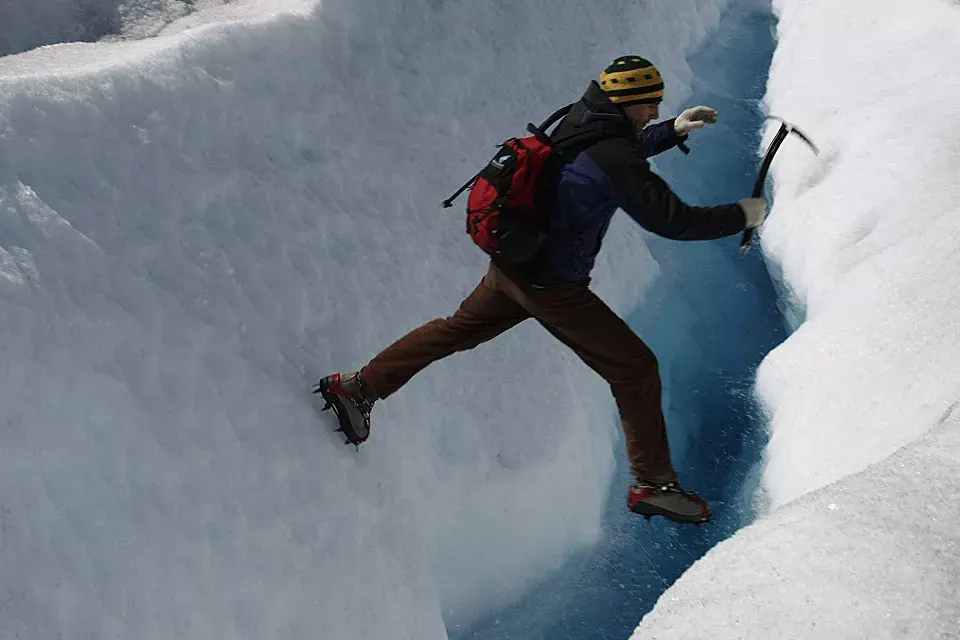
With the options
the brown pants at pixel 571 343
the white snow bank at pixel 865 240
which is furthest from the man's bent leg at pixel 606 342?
the white snow bank at pixel 865 240

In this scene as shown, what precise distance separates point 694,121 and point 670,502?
144 centimetres

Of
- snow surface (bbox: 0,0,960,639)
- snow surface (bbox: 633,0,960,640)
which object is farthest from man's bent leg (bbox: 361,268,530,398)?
snow surface (bbox: 633,0,960,640)

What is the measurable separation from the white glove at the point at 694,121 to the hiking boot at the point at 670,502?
1340mm

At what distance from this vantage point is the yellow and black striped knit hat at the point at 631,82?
9.78 ft

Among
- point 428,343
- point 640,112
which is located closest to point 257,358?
point 428,343

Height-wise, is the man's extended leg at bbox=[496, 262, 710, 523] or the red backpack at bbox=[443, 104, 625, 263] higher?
the red backpack at bbox=[443, 104, 625, 263]

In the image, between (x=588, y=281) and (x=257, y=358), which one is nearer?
(x=588, y=281)

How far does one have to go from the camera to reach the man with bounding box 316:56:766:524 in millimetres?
2896

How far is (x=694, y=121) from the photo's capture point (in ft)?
10.8

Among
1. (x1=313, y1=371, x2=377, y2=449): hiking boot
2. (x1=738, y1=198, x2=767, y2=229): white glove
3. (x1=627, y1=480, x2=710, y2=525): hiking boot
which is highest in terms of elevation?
(x1=738, y1=198, x2=767, y2=229): white glove

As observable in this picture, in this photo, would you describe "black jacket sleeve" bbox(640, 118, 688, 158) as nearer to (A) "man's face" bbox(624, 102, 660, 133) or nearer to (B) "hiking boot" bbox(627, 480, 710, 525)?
(A) "man's face" bbox(624, 102, 660, 133)

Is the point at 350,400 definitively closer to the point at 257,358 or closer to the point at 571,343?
the point at 257,358

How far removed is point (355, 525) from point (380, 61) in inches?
97.4

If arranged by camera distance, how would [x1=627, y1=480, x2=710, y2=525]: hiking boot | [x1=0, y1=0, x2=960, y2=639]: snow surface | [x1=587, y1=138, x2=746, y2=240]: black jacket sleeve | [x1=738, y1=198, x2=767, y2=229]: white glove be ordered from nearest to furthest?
[x1=0, y1=0, x2=960, y2=639]: snow surface, [x1=587, y1=138, x2=746, y2=240]: black jacket sleeve, [x1=738, y1=198, x2=767, y2=229]: white glove, [x1=627, y1=480, x2=710, y2=525]: hiking boot
